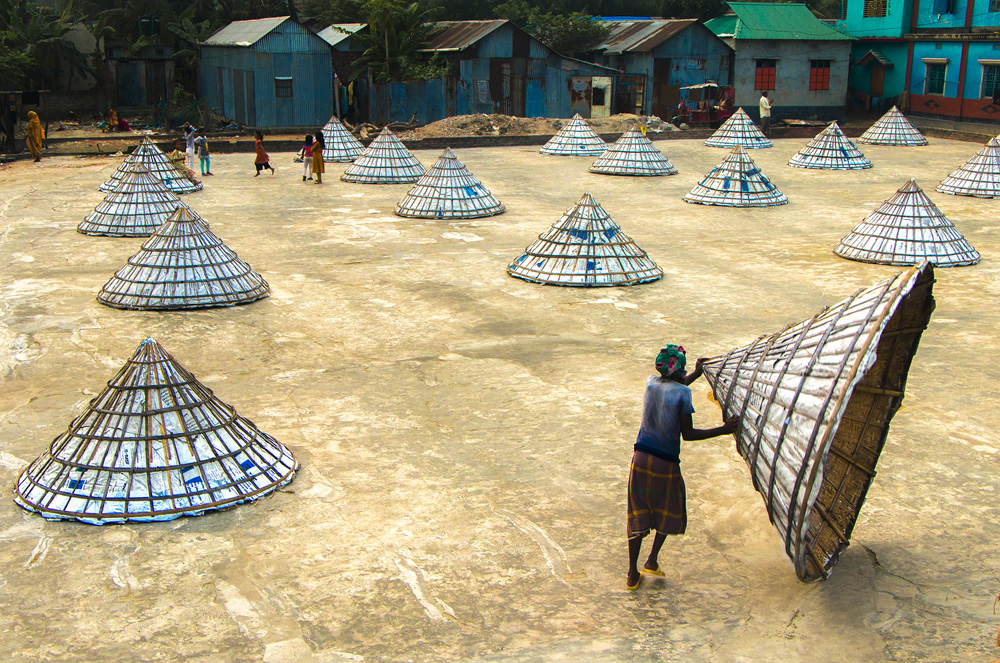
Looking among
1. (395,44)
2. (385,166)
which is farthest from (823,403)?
(395,44)

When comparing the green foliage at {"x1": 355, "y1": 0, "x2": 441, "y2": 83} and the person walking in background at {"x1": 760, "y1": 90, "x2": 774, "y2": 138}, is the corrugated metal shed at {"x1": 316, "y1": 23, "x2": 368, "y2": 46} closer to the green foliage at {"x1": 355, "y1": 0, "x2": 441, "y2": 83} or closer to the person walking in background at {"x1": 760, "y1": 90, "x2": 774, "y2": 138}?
the green foliage at {"x1": 355, "y1": 0, "x2": 441, "y2": 83}

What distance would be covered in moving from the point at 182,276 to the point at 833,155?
1778 centimetres

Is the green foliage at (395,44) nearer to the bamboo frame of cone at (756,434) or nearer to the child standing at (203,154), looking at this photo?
the child standing at (203,154)

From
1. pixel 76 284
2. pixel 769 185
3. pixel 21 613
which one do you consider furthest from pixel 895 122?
pixel 21 613

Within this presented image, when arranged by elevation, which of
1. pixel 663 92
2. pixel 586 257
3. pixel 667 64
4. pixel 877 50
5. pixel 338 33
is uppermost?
pixel 338 33

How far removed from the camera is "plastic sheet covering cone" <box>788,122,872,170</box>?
909 inches

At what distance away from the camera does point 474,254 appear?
45.3ft

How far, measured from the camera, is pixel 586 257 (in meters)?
12.1

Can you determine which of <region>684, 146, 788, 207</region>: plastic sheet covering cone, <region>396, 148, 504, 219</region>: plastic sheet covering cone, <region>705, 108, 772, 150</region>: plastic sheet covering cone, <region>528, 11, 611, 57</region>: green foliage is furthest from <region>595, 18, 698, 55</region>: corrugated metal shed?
<region>396, 148, 504, 219</region>: plastic sheet covering cone

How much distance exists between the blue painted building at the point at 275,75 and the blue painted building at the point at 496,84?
2.29m

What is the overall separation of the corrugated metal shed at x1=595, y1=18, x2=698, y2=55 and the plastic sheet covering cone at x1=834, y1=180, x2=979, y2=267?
21.2m

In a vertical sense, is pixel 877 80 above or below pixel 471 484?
above

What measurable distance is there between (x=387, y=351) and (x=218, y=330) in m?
2.03

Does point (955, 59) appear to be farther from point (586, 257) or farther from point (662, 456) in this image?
point (662, 456)
